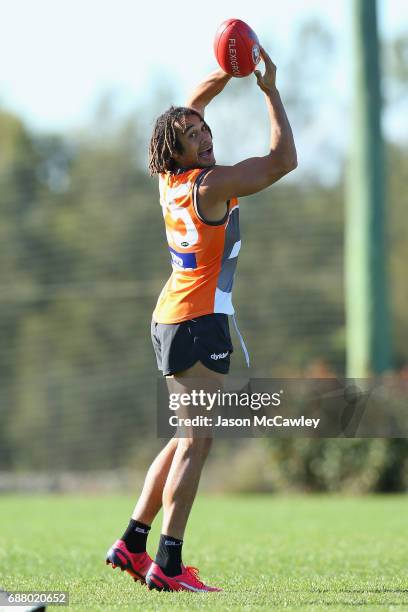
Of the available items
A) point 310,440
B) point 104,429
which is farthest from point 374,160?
point 104,429

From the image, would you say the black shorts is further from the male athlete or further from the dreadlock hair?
the dreadlock hair

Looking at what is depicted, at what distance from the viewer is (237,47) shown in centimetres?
516

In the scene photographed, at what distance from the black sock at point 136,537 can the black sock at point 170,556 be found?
0.23 metres

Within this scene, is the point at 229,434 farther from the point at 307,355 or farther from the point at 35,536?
the point at 307,355

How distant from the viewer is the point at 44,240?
59.8ft

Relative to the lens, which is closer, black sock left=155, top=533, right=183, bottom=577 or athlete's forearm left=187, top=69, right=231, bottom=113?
black sock left=155, top=533, right=183, bottom=577

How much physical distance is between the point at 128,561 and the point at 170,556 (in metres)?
0.28

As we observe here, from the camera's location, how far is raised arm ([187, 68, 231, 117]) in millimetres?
5539

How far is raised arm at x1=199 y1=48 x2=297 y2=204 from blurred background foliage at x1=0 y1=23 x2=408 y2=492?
11.6m

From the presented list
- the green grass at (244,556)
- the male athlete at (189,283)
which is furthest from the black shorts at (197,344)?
the green grass at (244,556)

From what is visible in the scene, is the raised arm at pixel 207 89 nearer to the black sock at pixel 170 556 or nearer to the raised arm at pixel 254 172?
the raised arm at pixel 254 172

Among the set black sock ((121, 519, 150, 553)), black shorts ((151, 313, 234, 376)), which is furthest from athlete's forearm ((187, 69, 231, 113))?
black sock ((121, 519, 150, 553))

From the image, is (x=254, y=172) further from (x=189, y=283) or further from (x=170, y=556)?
(x=170, y=556)

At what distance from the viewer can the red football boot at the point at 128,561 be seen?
4.97 meters
